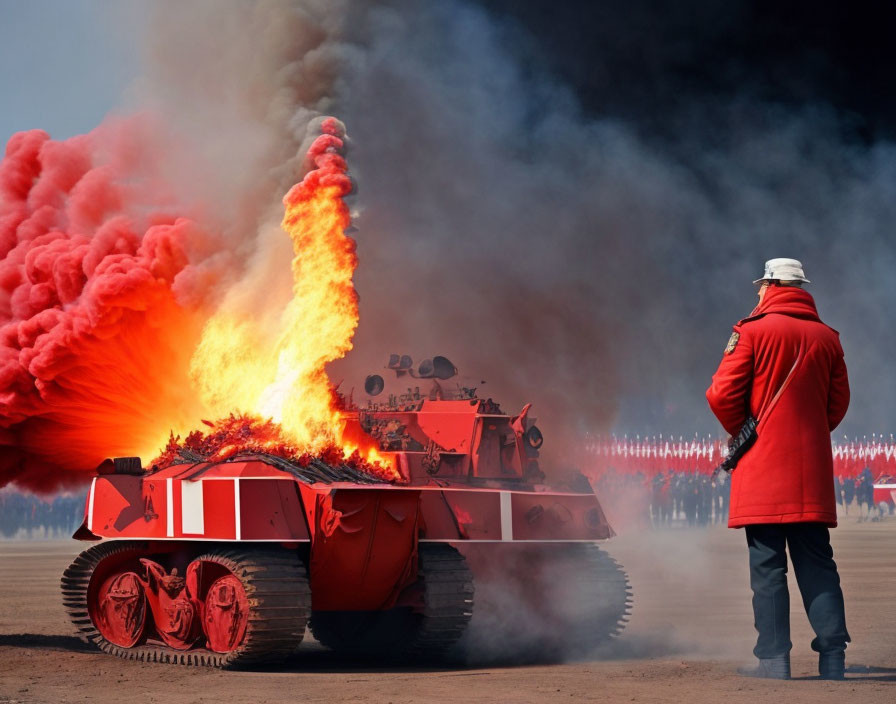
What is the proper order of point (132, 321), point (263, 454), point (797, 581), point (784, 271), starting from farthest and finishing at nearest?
point (132, 321) → point (263, 454) → point (784, 271) → point (797, 581)

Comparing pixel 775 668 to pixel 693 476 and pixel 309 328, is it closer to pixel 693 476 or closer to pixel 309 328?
pixel 309 328

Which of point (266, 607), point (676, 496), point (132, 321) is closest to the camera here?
point (266, 607)

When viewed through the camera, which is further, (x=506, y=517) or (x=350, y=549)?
(x=506, y=517)

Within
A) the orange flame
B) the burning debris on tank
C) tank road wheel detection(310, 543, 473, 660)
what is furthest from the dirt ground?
the orange flame

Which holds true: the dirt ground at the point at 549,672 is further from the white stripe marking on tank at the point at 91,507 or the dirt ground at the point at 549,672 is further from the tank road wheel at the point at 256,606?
the white stripe marking on tank at the point at 91,507

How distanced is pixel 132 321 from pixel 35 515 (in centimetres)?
3613

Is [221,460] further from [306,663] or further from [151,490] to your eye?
[306,663]

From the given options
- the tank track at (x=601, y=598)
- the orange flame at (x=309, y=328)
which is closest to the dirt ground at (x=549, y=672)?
the tank track at (x=601, y=598)

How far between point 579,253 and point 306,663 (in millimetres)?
11170

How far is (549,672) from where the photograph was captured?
13.4 m

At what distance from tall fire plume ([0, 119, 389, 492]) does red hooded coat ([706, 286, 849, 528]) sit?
540 centimetres

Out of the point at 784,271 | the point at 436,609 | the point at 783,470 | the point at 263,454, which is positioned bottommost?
the point at 436,609

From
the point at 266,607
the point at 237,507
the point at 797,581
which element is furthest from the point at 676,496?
the point at 797,581

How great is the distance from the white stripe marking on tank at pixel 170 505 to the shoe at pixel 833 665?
21.1 feet
